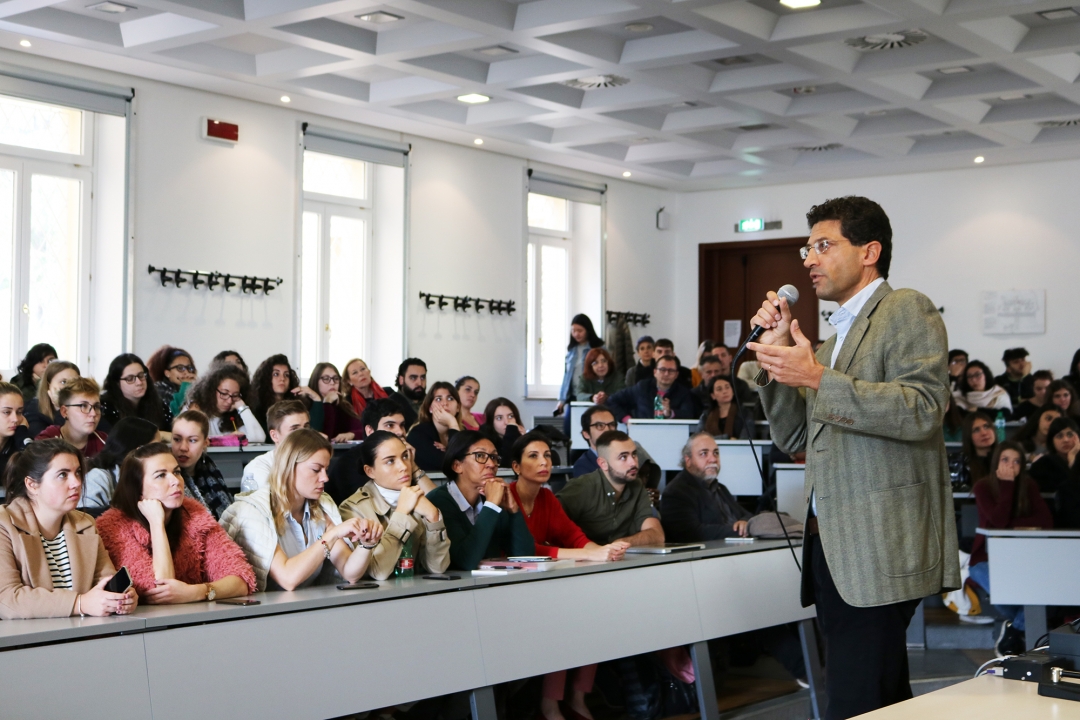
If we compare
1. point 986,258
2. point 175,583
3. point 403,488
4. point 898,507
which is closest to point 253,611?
point 175,583

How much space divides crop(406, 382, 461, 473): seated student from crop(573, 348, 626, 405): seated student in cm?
321

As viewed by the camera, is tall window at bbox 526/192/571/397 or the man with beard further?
tall window at bbox 526/192/571/397

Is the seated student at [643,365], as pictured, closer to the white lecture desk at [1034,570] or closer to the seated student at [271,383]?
the seated student at [271,383]

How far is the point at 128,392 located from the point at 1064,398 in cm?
654

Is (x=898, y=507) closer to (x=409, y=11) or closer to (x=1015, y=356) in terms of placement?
(x=409, y=11)

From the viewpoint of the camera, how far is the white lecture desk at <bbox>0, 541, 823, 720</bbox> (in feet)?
8.08

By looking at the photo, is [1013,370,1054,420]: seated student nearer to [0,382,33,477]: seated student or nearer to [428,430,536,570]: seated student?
[428,430,536,570]: seated student

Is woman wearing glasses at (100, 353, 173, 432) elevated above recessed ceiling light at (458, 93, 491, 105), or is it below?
below

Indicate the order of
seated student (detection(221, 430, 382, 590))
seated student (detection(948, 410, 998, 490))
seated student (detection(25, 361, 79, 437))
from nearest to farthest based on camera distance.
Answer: seated student (detection(221, 430, 382, 590))
seated student (detection(25, 361, 79, 437))
seated student (detection(948, 410, 998, 490))

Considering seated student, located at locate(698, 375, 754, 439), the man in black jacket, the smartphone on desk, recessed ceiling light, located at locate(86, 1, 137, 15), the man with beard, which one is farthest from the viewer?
the man with beard

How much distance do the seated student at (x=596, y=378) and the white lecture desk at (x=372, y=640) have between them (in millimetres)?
6099

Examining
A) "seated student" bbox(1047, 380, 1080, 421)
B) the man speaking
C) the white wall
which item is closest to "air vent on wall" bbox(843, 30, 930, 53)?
"seated student" bbox(1047, 380, 1080, 421)

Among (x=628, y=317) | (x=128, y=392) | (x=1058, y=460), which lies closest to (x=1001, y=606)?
(x=1058, y=460)

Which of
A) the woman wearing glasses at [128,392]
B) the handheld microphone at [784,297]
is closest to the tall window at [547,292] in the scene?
the woman wearing glasses at [128,392]
